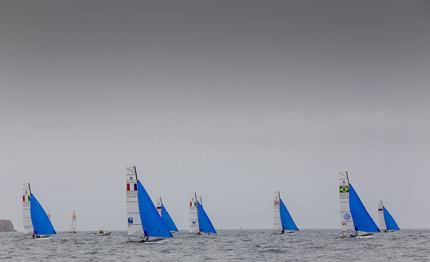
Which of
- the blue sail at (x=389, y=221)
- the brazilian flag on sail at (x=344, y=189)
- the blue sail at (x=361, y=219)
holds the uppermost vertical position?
the brazilian flag on sail at (x=344, y=189)

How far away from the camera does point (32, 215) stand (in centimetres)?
5959

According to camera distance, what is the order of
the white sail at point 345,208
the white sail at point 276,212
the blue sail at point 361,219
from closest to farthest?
1. the white sail at point 345,208
2. the blue sail at point 361,219
3. the white sail at point 276,212

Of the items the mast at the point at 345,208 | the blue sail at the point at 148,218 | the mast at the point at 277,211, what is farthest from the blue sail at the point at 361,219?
the blue sail at the point at 148,218

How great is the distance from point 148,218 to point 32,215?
23315 millimetres

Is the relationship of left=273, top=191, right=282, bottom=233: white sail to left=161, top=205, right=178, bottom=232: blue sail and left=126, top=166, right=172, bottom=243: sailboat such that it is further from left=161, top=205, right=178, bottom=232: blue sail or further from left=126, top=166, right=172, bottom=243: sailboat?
left=126, top=166, right=172, bottom=243: sailboat

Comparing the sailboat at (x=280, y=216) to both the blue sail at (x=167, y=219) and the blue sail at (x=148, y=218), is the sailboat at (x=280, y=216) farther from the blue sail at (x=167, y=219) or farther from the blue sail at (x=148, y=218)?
the blue sail at (x=148, y=218)

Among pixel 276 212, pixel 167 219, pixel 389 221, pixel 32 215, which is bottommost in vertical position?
pixel 389 221

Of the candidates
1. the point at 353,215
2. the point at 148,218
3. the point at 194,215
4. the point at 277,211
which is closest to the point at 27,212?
the point at 148,218

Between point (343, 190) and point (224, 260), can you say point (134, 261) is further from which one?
point (343, 190)

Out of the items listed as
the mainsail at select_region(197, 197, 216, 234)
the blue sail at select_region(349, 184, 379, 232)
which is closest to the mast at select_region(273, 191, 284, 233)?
the mainsail at select_region(197, 197, 216, 234)

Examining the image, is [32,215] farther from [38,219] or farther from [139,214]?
[139,214]

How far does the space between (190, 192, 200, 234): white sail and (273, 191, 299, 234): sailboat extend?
1342cm

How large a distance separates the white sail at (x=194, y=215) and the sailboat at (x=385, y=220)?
32534 mm

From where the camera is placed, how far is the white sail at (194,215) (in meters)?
77.7
